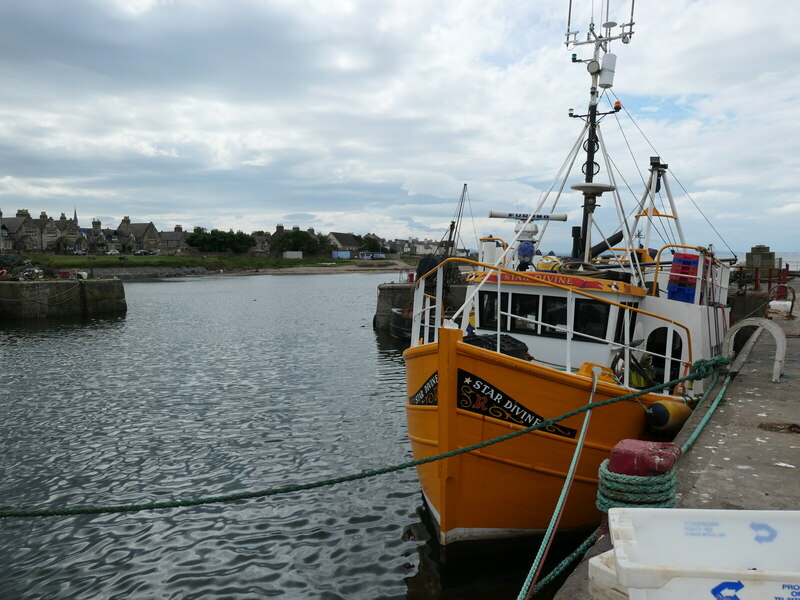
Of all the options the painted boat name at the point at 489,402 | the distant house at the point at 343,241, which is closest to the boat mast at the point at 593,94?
the painted boat name at the point at 489,402

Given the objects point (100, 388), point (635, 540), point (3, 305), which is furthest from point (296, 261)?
point (635, 540)

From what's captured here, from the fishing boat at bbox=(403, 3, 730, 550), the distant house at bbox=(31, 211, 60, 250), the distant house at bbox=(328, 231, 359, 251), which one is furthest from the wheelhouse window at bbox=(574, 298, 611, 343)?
the distant house at bbox=(328, 231, 359, 251)

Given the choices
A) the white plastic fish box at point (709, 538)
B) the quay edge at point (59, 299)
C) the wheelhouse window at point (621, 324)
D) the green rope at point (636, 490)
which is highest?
the wheelhouse window at point (621, 324)

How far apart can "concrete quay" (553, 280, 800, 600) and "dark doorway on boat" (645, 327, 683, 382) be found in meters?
0.93

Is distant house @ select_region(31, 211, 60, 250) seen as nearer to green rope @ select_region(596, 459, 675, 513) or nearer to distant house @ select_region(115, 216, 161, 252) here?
distant house @ select_region(115, 216, 161, 252)

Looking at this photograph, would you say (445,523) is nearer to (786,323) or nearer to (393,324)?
(786,323)

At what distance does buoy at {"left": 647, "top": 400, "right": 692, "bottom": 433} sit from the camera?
25.7 ft

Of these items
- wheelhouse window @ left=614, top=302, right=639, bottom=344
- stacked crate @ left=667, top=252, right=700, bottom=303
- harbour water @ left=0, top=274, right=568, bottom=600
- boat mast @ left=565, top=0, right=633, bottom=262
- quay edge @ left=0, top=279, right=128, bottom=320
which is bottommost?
harbour water @ left=0, top=274, right=568, bottom=600

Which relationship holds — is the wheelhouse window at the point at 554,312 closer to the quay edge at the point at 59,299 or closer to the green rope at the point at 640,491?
the green rope at the point at 640,491

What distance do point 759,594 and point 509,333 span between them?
7.28m

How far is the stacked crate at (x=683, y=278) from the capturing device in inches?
392

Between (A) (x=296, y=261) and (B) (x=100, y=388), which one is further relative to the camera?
(A) (x=296, y=261)

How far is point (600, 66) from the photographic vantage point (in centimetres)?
1191

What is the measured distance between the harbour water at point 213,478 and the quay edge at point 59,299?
12768 mm
